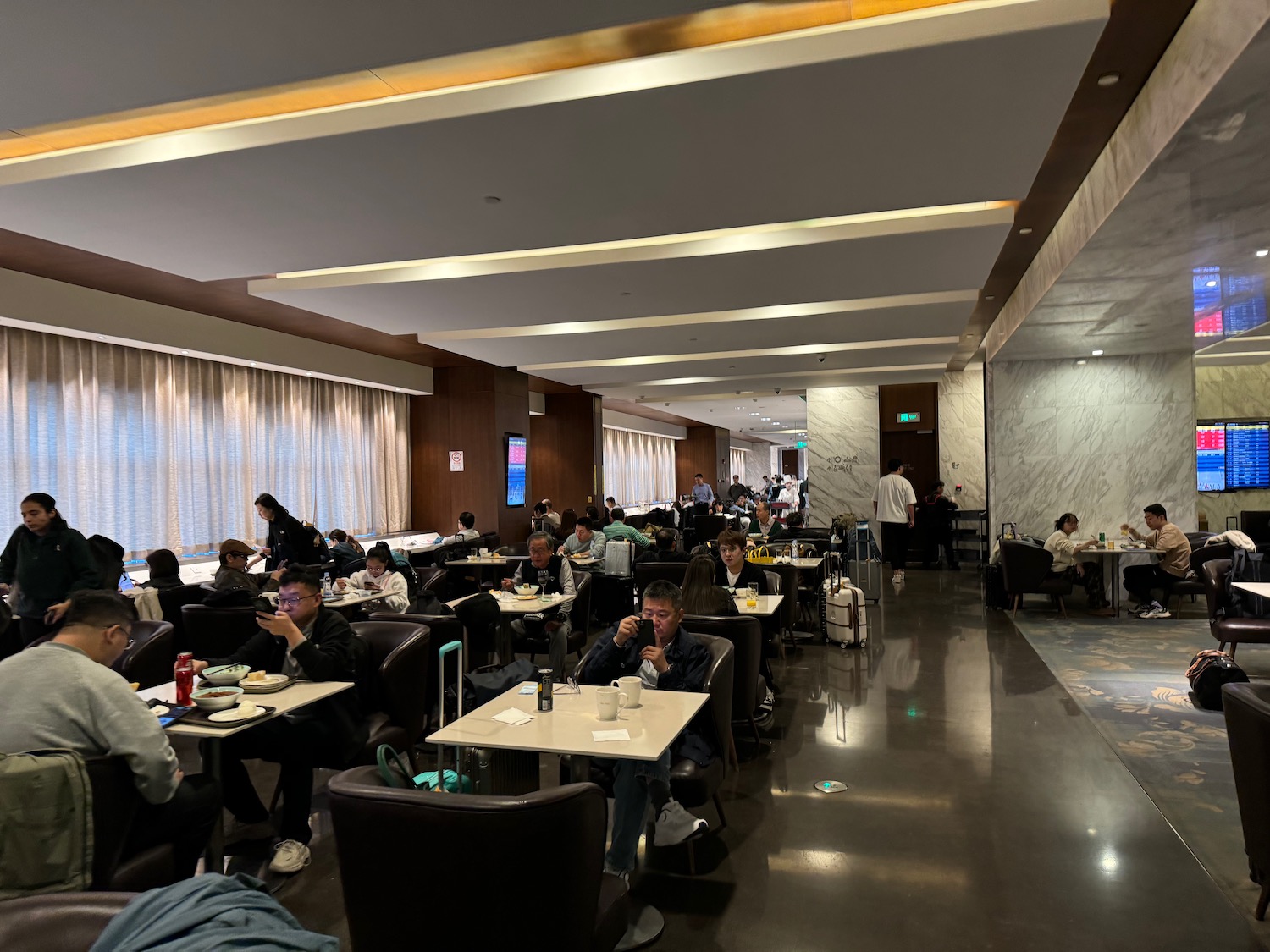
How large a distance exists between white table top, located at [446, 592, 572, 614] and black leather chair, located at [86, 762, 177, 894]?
9.07 feet

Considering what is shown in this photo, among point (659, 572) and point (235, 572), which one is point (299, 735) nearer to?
point (235, 572)

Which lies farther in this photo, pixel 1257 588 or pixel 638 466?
pixel 638 466

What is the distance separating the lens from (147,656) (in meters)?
4.10

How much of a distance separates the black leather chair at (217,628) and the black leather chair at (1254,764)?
16.7ft

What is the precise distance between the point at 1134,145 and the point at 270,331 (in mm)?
8137

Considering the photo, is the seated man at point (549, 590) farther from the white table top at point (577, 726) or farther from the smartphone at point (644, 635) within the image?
the white table top at point (577, 726)

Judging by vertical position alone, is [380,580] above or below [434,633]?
above

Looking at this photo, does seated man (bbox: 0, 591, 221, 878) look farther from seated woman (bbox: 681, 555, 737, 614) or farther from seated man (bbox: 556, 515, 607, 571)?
seated man (bbox: 556, 515, 607, 571)

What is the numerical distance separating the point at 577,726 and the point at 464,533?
8437 millimetres

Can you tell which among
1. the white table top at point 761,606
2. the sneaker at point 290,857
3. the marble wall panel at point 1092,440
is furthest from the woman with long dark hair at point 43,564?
the marble wall panel at point 1092,440

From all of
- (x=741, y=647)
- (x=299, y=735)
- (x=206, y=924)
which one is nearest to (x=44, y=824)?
(x=206, y=924)

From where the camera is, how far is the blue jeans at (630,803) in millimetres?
2920

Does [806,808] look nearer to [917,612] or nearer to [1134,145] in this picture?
[1134,145]

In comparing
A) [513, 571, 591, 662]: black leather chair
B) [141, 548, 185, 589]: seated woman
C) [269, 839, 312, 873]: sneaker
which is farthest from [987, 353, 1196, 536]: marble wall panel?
[269, 839, 312, 873]: sneaker
